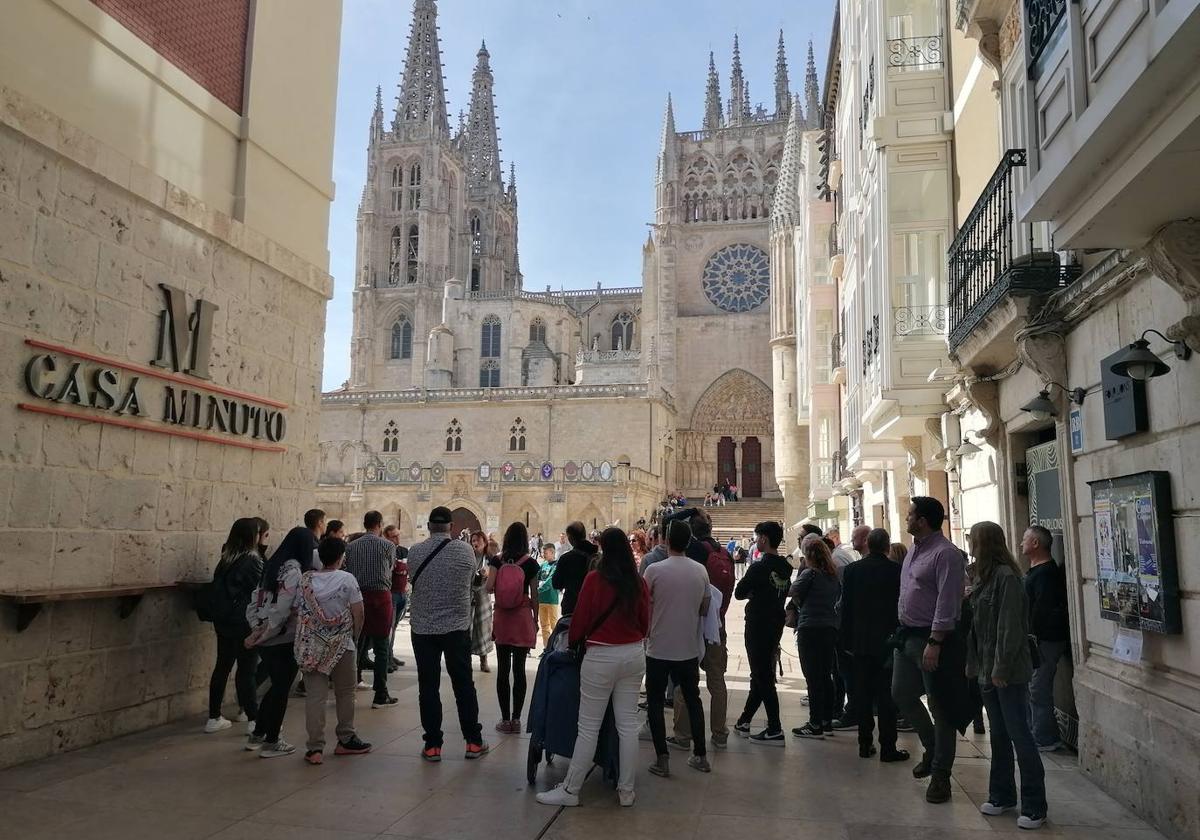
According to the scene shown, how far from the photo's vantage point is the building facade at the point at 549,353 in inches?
1438

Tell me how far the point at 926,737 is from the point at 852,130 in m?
11.9

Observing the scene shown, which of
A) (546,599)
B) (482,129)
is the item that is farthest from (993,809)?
(482,129)

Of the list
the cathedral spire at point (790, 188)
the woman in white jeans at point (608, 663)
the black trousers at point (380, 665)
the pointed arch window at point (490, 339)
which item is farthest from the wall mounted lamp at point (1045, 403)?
the pointed arch window at point (490, 339)

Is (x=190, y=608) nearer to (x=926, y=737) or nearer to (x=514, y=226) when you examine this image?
(x=926, y=737)

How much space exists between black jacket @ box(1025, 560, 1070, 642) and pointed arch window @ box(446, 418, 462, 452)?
119ft

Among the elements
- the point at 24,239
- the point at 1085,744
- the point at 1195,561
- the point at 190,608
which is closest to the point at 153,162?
the point at 24,239

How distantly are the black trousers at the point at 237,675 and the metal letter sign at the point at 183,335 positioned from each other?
2163 mm

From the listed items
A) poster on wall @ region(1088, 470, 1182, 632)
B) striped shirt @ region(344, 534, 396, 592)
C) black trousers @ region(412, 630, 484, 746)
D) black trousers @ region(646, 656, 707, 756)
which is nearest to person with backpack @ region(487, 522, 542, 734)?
black trousers @ region(412, 630, 484, 746)

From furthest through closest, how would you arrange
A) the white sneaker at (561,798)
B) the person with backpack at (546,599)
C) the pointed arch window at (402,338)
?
the pointed arch window at (402,338) < the person with backpack at (546,599) < the white sneaker at (561,798)

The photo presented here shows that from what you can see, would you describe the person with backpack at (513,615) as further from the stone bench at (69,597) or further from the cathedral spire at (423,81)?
the cathedral spire at (423,81)

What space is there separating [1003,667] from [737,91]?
65381 mm

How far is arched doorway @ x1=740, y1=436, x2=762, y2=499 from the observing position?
4572cm

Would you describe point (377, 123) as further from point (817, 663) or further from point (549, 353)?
point (817, 663)

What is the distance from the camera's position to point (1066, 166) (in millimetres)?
4215
